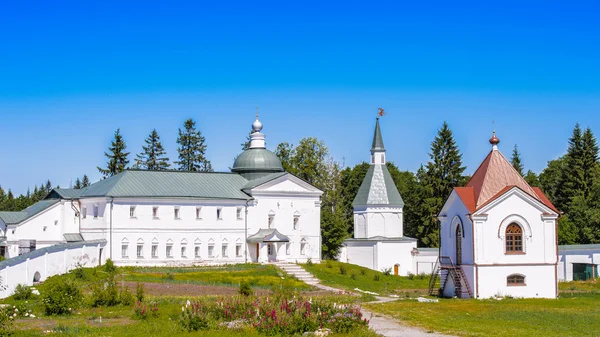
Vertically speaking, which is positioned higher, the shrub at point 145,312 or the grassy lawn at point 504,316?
the shrub at point 145,312

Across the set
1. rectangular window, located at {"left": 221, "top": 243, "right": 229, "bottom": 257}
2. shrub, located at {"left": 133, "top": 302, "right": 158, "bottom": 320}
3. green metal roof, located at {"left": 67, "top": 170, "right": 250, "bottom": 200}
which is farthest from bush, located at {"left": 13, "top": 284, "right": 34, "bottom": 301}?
rectangular window, located at {"left": 221, "top": 243, "right": 229, "bottom": 257}

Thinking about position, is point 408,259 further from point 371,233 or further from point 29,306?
point 29,306

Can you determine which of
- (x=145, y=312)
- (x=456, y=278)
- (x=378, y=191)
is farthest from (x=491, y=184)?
(x=378, y=191)

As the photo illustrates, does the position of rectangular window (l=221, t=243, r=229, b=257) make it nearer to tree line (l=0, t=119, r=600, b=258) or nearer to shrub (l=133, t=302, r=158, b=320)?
tree line (l=0, t=119, r=600, b=258)

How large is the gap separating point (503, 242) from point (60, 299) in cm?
2155

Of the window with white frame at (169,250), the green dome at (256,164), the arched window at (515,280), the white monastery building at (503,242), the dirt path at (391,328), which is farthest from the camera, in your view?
the green dome at (256,164)

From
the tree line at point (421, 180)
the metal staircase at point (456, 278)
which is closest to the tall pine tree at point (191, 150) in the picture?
the tree line at point (421, 180)

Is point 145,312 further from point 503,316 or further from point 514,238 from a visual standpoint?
point 514,238

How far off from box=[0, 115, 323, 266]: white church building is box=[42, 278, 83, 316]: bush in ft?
76.2

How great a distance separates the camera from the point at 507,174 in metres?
41.4

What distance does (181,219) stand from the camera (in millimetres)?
56031

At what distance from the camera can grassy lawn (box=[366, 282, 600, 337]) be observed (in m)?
25.3

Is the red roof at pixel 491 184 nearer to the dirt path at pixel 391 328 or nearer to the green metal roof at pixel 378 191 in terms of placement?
the dirt path at pixel 391 328

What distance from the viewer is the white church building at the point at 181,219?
2128 inches
